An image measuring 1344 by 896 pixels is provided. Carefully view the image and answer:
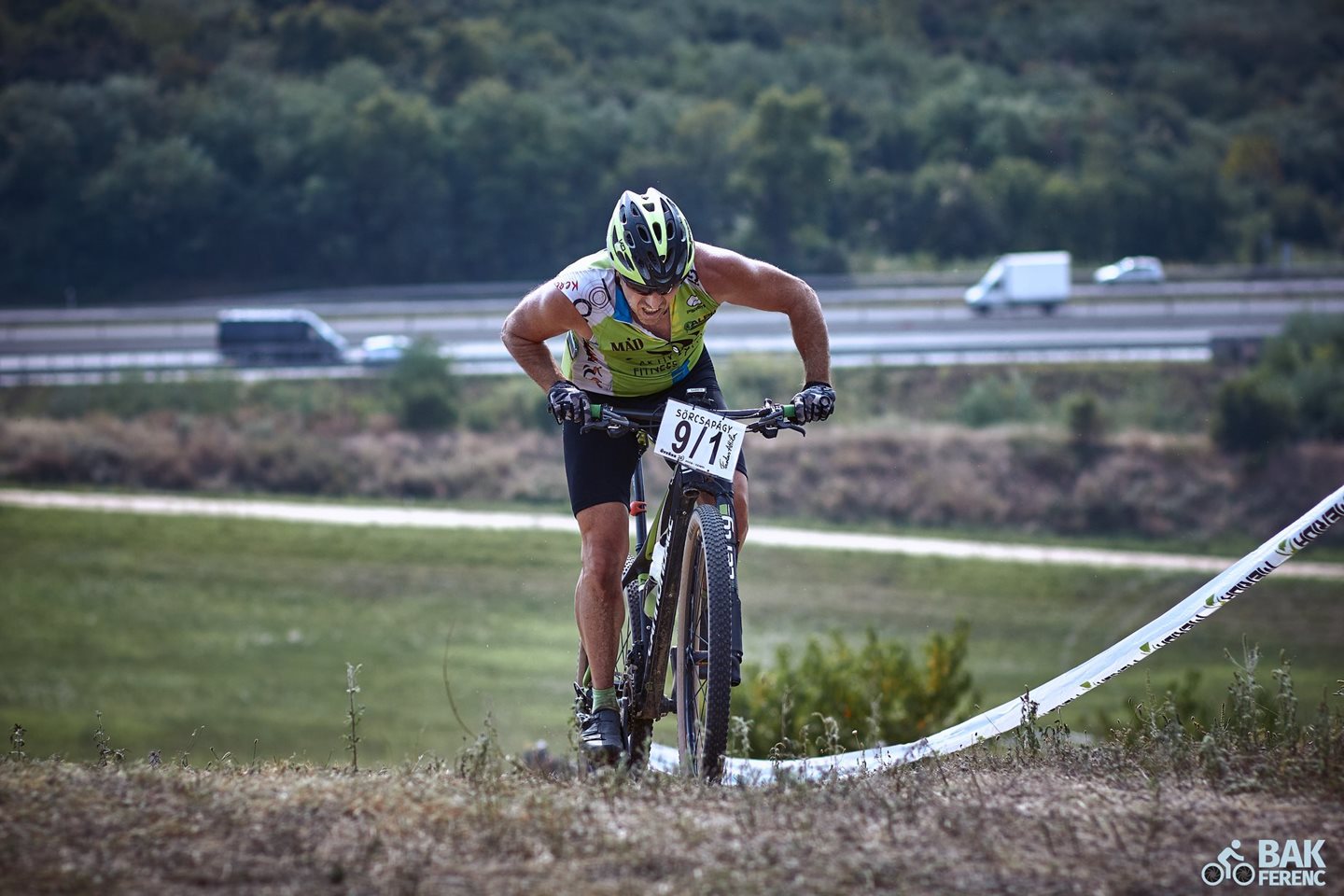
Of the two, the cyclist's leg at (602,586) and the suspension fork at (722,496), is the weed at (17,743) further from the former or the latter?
the suspension fork at (722,496)

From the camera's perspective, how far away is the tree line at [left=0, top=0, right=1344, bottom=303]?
80.5 m

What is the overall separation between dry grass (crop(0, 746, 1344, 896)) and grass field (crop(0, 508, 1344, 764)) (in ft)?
76.6

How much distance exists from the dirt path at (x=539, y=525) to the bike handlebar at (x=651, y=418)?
35.9 m

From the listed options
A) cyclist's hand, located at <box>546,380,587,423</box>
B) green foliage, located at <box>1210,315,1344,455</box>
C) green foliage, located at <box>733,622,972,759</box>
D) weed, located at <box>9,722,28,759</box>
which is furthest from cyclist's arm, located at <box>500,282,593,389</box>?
green foliage, located at <box>1210,315,1344,455</box>

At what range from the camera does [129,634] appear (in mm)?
37812

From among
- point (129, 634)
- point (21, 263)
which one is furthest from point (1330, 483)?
point (21, 263)

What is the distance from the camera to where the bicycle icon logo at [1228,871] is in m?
4.66

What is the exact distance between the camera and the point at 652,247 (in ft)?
21.3

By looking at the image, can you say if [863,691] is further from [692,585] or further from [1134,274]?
[1134,274]

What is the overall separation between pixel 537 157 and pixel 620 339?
7755 cm

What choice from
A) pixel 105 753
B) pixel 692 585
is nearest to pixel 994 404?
pixel 692 585

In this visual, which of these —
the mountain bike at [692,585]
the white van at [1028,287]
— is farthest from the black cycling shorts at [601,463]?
the white van at [1028,287]

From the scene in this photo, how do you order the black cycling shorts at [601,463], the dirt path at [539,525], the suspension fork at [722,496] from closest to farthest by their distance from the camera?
the suspension fork at [722,496] < the black cycling shorts at [601,463] < the dirt path at [539,525]

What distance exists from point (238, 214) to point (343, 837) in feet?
271
